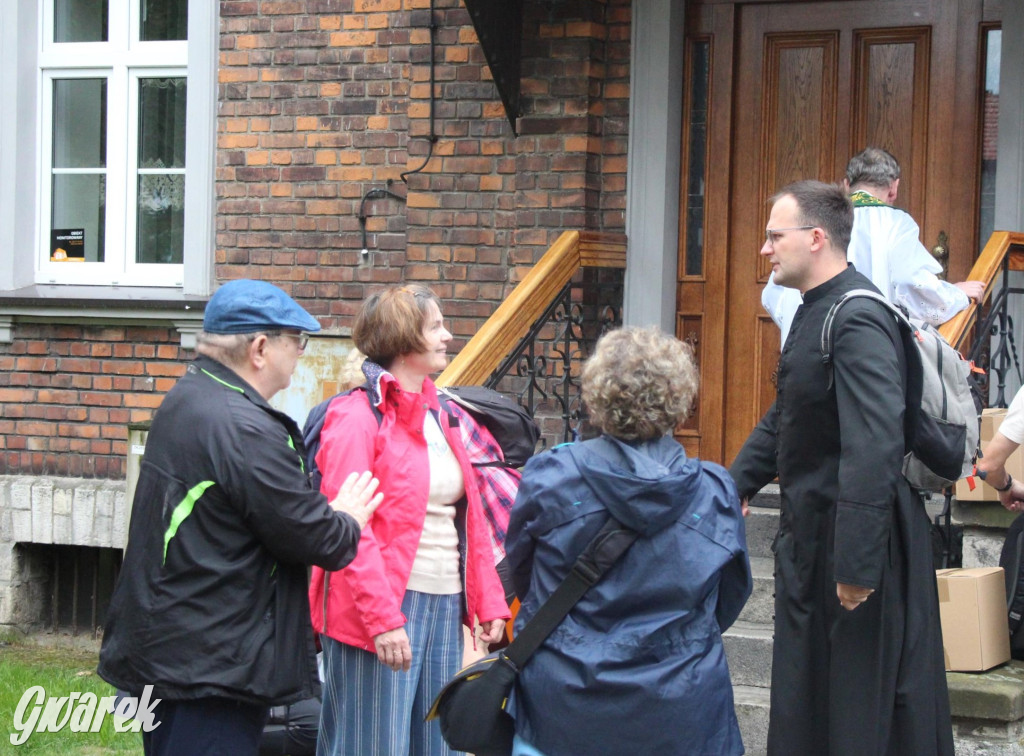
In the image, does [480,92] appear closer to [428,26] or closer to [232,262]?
[428,26]

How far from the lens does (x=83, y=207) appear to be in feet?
25.1

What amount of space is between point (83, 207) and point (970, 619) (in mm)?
5256

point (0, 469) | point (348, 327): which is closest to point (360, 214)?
point (348, 327)

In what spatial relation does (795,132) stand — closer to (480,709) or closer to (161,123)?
(161,123)

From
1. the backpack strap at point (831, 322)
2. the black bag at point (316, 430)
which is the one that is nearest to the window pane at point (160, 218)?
the black bag at point (316, 430)

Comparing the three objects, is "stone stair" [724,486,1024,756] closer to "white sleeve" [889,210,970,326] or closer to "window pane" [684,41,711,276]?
"white sleeve" [889,210,970,326]

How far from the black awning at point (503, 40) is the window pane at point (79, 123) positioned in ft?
8.57

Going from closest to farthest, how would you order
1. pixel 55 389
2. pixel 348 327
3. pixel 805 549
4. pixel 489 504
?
pixel 805 549 → pixel 489 504 → pixel 348 327 → pixel 55 389

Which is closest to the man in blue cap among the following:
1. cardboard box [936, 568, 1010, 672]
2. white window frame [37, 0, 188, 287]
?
cardboard box [936, 568, 1010, 672]

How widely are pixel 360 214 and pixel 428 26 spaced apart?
1016mm

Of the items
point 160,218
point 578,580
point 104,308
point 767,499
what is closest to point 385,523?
point 578,580

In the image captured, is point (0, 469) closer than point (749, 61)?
No

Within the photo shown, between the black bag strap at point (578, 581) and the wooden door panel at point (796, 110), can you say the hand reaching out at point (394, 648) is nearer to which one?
the black bag strap at point (578, 581)

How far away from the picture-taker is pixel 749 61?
637cm
